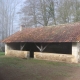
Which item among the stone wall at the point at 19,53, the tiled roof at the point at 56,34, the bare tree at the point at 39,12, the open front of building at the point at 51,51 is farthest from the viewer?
the bare tree at the point at 39,12

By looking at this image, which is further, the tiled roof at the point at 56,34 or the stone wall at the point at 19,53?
the stone wall at the point at 19,53

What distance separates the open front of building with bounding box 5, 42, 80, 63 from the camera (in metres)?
16.0

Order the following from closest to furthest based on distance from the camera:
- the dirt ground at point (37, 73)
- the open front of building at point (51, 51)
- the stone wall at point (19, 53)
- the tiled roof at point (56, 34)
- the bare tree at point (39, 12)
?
1. the dirt ground at point (37, 73)
2. the open front of building at point (51, 51)
3. the tiled roof at point (56, 34)
4. the stone wall at point (19, 53)
5. the bare tree at point (39, 12)

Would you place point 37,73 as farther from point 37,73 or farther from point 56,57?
point 56,57

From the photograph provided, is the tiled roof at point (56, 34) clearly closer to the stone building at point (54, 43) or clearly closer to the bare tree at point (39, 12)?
the stone building at point (54, 43)

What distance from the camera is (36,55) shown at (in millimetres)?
19109

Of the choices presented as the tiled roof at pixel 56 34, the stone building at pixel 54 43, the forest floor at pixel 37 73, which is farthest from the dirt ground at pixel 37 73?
the tiled roof at pixel 56 34

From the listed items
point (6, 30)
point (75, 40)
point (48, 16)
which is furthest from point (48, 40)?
point (6, 30)

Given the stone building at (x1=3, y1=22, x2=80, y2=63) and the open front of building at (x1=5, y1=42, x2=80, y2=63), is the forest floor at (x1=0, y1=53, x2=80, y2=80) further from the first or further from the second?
the stone building at (x1=3, y1=22, x2=80, y2=63)

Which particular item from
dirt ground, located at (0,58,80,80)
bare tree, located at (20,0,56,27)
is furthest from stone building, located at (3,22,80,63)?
bare tree, located at (20,0,56,27)

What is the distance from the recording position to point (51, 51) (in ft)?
68.8

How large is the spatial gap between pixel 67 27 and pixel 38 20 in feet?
55.8

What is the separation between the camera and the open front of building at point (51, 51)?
16038 mm

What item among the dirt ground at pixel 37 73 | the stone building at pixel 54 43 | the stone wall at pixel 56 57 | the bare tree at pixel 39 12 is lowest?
the dirt ground at pixel 37 73
